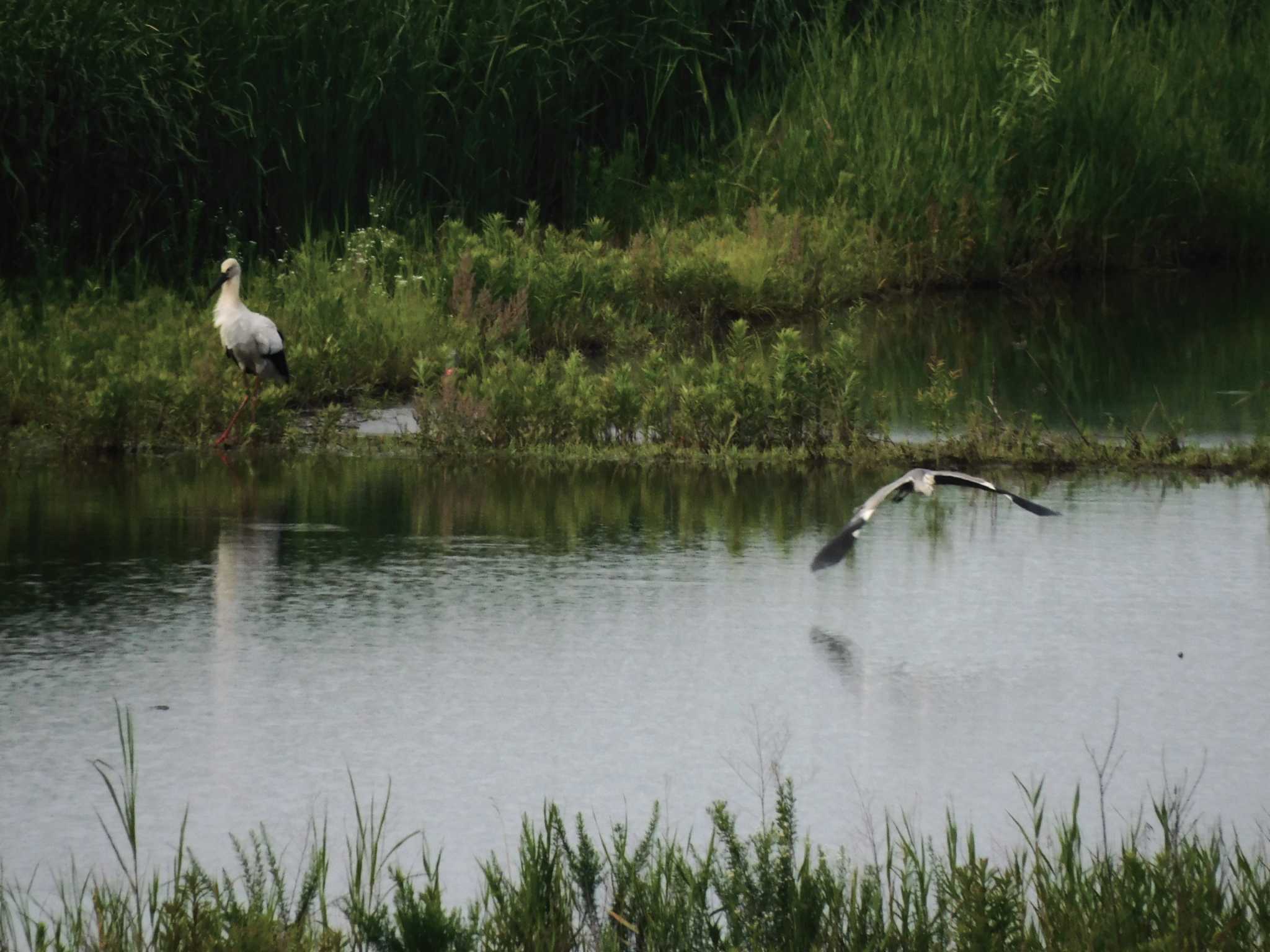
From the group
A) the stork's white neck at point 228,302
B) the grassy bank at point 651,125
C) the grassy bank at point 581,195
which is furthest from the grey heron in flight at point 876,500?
the grassy bank at point 651,125

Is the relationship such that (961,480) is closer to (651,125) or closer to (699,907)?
(699,907)

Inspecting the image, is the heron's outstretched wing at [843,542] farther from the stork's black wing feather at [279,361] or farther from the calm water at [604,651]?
the stork's black wing feather at [279,361]

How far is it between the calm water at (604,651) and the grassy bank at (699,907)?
1.62 ft

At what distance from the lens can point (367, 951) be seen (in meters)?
4.56

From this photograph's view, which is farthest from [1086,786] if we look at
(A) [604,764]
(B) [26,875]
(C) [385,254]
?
(C) [385,254]

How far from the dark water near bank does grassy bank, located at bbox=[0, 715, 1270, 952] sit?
667 centimetres

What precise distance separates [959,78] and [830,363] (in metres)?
8.84

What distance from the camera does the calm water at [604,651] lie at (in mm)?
5863

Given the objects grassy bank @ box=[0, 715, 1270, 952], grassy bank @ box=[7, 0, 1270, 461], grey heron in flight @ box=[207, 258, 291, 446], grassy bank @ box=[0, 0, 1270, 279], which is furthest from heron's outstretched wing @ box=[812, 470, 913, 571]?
grassy bank @ box=[0, 0, 1270, 279]

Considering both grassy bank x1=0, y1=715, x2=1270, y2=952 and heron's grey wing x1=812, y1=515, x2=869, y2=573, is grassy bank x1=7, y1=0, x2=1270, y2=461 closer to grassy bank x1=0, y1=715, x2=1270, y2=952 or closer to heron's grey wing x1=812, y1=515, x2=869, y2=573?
heron's grey wing x1=812, y1=515, x2=869, y2=573

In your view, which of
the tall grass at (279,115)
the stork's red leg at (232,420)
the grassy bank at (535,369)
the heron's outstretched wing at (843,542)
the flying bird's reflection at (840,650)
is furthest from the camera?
the tall grass at (279,115)

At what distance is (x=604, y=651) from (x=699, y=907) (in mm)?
2881

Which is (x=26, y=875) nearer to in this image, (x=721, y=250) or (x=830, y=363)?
(x=830, y=363)

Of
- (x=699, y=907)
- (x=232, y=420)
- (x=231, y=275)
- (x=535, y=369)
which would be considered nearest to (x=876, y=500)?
(x=699, y=907)
